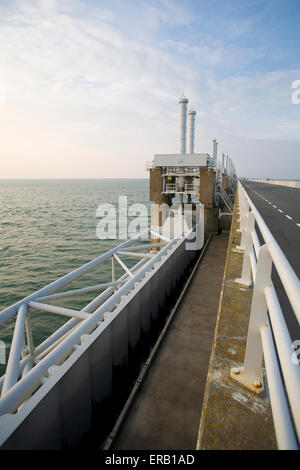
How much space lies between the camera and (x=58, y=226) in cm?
4009

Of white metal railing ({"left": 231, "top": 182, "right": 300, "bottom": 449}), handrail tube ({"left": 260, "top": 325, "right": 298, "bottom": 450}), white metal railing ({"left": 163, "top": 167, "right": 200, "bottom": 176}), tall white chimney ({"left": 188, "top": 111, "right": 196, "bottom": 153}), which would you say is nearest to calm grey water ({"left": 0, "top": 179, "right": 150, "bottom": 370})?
white metal railing ({"left": 163, "top": 167, "right": 200, "bottom": 176})

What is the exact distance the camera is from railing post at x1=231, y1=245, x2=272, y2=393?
232 centimetres

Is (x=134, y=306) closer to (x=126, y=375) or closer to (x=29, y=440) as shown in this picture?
(x=126, y=375)

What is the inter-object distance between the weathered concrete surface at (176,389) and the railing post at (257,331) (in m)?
2.16

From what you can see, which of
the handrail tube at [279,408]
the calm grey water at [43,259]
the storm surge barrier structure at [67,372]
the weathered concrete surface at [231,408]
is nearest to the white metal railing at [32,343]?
the storm surge barrier structure at [67,372]

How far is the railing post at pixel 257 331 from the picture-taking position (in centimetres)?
232

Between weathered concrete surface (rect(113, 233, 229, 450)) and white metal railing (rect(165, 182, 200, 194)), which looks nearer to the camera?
weathered concrete surface (rect(113, 233, 229, 450))

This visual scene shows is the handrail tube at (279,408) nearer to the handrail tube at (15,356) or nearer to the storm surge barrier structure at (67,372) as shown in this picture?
the storm surge barrier structure at (67,372)

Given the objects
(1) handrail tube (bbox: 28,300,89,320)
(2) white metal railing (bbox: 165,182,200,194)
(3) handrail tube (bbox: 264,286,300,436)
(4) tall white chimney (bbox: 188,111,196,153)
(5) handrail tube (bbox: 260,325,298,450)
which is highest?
(4) tall white chimney (bbox: 188,111,196,153)

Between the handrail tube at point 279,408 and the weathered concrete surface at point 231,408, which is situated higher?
the handrail tube at point 279,408

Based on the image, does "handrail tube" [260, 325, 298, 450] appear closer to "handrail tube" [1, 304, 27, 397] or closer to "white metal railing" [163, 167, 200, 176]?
"handrail tube" [1, 304, 27, 397]

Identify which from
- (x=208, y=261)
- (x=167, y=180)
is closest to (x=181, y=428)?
(x=208, y=261)

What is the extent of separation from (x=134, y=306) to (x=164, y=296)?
2.83 m

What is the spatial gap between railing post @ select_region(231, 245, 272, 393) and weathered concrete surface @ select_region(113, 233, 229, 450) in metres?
2.16
